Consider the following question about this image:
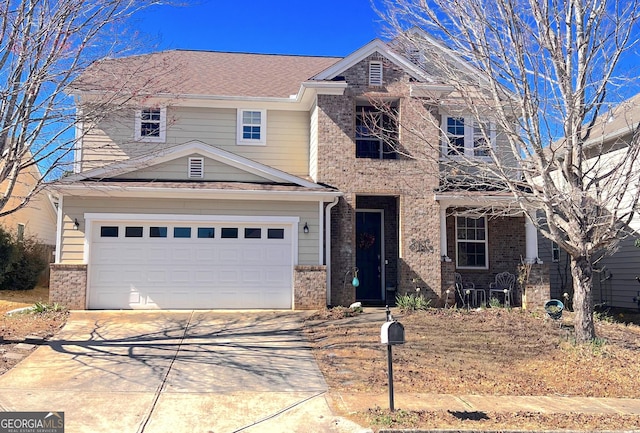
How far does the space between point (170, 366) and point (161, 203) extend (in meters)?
5.89

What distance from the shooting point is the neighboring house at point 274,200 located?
13.9m

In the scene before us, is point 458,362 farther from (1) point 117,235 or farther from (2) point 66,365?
(1) point 117,235

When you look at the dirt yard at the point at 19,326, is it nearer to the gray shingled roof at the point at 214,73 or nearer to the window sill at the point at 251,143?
the gray shingled roof at the point at 214,73

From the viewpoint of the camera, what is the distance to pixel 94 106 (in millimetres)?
11234

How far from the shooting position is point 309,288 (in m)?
14.3

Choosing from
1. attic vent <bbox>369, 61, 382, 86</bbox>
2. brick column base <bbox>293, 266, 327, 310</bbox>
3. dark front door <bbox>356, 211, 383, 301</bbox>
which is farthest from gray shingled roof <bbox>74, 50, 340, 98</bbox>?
brick column base <bbox>293, 266, 327, 310</bbox>

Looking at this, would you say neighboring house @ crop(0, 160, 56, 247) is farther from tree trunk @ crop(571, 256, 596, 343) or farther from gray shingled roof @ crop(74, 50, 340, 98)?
tree trunk @ crop(571, 256, 596, 343)

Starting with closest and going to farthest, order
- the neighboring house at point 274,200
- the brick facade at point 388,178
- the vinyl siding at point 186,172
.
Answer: the neighboring house at point 274,200, the vinyl siding at point 186,172, the brick facade at point 388,178

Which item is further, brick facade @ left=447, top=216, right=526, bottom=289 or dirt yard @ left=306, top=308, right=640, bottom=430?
brick facade @ left=447, top=216, right=526, bottom=289

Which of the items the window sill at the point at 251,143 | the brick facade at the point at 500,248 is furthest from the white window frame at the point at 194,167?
the brick facade at the point at 500,248

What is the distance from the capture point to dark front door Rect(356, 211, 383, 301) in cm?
1661

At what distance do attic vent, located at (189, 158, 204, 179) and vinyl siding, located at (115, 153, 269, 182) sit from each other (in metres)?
0.08

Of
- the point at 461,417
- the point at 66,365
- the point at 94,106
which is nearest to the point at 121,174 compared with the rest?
the point at 94,106

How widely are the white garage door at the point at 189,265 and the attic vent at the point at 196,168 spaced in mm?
1287
